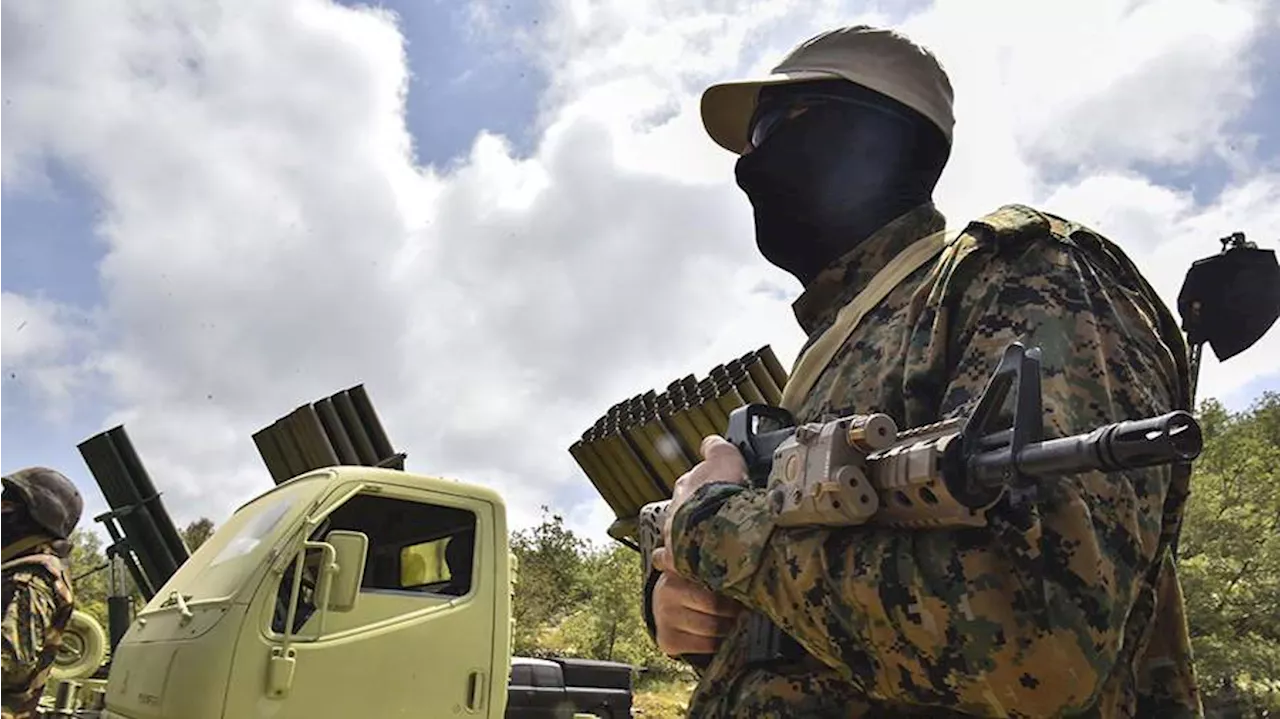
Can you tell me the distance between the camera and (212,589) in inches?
170

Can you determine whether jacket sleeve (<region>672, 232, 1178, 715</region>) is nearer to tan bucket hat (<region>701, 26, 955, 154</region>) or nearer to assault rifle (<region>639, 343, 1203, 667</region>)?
assault rifle (<region>639, 343, 1203, 667</region>)

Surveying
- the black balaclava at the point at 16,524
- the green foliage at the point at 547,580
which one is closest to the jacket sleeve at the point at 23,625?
the black balaclava at the point at 16,524

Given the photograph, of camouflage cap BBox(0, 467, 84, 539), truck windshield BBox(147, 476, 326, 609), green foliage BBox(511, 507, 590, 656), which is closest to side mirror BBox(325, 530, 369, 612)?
truck windshield BBox(147, 476, 326, 609)

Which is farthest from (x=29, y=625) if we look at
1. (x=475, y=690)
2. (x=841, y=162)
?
(x=841, y=162)

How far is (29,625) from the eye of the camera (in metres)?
4.69

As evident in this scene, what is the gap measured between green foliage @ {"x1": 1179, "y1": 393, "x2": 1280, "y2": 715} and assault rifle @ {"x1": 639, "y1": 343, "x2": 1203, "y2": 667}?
16.5m

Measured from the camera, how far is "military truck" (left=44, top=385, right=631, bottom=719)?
3.99 metres

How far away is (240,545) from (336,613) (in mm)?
643

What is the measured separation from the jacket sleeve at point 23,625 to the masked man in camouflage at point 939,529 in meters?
4.22

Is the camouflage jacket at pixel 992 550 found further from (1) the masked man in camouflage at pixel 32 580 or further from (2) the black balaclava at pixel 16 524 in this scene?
(2) the black balaclava at pixel 16 524

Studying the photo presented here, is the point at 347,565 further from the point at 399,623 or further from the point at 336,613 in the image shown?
the point at 399,623

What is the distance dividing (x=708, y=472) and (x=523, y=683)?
176 inches

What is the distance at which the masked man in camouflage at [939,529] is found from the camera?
3.34 ft

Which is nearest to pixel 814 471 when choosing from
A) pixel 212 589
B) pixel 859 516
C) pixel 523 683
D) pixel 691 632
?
pixel 859 516
